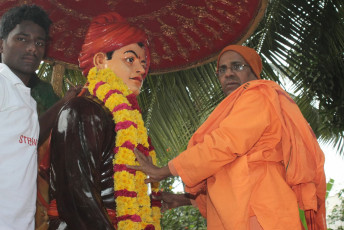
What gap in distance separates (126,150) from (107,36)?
0.77 meters

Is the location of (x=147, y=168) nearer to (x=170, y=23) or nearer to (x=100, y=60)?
(x=100, y=60)

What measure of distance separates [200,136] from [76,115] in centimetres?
85

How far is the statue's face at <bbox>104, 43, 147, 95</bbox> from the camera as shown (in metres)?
2.78

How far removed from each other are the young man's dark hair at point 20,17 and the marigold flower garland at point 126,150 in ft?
1.47

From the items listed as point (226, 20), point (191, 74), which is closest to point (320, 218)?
point (226, 20)

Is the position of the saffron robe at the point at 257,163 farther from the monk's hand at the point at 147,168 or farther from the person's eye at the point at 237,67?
the person's eye at the point at 237,67

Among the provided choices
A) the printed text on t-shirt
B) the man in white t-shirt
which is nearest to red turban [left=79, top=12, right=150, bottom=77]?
the man in white t-shirt

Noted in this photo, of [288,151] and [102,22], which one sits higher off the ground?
[102,22]

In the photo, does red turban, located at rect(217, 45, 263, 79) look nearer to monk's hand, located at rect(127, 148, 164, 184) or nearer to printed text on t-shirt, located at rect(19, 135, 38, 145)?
monk's hand, located at rect(127, 148, 164, 184)

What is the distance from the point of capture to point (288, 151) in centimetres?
262

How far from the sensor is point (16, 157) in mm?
2068

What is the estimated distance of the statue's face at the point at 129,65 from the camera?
109 inches

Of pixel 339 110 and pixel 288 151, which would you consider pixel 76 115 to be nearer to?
pixel 288 151

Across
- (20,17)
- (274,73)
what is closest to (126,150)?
(20,17)
